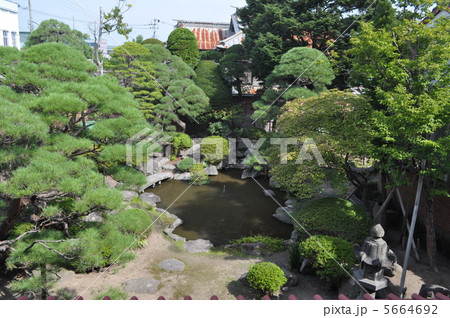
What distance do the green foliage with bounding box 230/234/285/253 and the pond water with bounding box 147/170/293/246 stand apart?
15.2 inches

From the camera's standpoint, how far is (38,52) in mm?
5969

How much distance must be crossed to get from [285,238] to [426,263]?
4.10 meters

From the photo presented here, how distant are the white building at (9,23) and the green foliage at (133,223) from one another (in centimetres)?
1372

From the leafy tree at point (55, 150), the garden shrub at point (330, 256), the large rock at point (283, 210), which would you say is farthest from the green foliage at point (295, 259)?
the leafy tree at point (55, 150)

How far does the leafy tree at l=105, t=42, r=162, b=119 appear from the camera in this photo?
57.6ft

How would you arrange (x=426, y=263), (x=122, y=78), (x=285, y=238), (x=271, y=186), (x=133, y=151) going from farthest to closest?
(x=122, y=78) → (x=271, y=186) → (x=285, y=238) → (x=426, y=263) → (x=133, y=151)

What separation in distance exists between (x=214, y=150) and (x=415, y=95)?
12147 millimetres

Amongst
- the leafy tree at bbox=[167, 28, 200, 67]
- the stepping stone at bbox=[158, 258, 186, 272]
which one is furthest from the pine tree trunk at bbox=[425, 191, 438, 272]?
the leafy tree at bbox=[167, 28, 200, 67]

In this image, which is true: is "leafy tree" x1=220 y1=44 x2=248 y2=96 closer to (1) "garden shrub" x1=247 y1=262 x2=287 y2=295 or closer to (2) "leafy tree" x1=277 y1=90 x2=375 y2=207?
(2) "leafy tree" x1=277 y1=90 x2=375 y2=207

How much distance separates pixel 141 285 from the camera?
6.98m

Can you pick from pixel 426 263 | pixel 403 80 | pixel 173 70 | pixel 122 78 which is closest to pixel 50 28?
pixel 122 78

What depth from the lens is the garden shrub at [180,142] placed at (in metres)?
18.1

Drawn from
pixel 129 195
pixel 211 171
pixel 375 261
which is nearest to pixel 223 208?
pixel 129 195

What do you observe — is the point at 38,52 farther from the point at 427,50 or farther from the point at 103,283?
the point at 427,50
